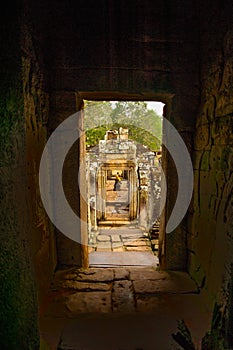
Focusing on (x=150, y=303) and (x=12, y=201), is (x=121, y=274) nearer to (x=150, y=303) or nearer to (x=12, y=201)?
(x=150, y=303)

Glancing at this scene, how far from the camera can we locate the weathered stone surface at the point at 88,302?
2.00 metres

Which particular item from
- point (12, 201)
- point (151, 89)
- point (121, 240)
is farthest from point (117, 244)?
point (12, 201)

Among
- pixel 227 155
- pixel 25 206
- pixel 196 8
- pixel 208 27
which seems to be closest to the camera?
pixel 25 206

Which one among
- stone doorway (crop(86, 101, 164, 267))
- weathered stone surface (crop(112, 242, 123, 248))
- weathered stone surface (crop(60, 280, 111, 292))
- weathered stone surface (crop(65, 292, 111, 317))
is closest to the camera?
weathered stone surface (crop(65, 292, 111, 317))

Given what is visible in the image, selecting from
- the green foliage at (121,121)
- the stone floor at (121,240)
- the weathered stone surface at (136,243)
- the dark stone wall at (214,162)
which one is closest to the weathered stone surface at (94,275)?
the dark stone wall at (214,162)

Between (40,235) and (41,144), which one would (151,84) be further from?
(40,235)

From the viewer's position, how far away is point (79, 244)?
2.52 metres

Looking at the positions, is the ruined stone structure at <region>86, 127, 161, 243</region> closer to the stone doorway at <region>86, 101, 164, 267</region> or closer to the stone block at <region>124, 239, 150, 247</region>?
the stone doorway at <region>86, 101, 164, 267</region>

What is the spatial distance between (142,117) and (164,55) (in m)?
24.1

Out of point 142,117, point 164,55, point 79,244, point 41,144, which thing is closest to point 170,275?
point 79,244

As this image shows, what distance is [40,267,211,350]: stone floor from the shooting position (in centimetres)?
169

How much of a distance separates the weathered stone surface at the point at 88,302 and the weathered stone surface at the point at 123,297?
0.06m

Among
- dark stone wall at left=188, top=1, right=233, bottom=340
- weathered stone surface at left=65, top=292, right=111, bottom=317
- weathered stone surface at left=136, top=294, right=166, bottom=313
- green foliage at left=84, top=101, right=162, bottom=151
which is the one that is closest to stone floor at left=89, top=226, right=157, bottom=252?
weathered stone surface at left=65, top=292, right=111, bottom=317

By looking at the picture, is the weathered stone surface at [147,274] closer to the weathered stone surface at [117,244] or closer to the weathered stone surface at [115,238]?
the weathered stone surface at [117,244]
